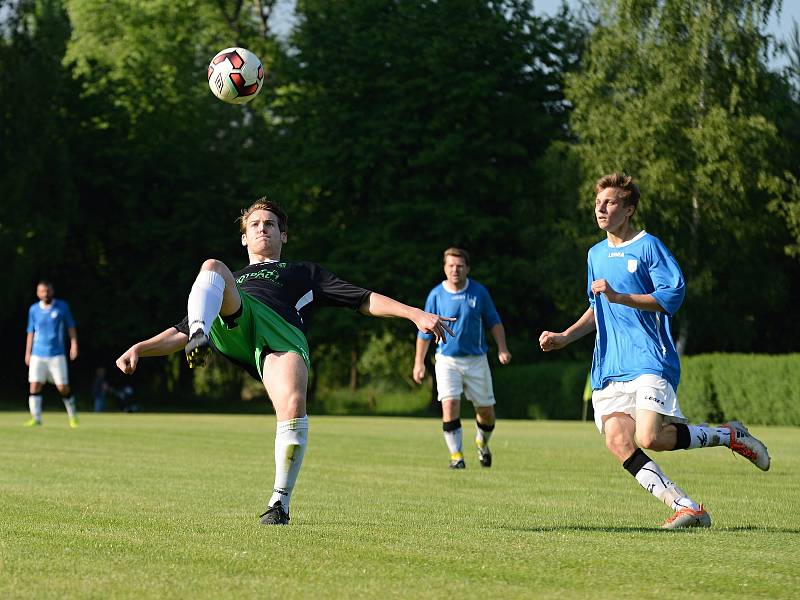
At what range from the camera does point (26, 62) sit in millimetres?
42969

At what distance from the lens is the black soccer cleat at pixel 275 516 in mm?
8195

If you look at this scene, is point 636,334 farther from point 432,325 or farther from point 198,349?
point 198,349

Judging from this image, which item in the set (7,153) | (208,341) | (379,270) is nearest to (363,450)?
(208,341)

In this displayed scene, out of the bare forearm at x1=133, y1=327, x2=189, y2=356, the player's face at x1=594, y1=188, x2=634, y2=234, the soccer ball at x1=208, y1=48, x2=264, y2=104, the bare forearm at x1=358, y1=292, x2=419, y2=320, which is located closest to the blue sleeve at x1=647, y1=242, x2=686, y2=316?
the player's face at x1=594, y1=188, x2=634, y2=234

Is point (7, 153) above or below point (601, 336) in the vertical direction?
above

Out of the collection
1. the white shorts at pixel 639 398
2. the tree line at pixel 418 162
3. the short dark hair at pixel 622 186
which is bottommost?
the white shorts at pixel 639 398

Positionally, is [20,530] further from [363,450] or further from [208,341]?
[363,450]

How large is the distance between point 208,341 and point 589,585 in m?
2.76

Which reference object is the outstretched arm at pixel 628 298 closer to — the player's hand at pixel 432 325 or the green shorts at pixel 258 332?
the player's hand at pixel 432 325

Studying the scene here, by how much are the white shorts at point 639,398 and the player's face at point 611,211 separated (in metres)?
1.03

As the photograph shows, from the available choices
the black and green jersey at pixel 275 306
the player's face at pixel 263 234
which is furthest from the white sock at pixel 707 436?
the player's face at pixel 263 234

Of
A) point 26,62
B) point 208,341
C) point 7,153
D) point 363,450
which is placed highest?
point 26,62

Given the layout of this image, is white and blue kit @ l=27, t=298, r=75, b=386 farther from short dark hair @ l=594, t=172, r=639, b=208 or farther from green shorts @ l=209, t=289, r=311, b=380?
short dark hair @ l=594, t=172, r=639, b=208

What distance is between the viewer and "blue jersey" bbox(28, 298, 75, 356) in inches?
930
